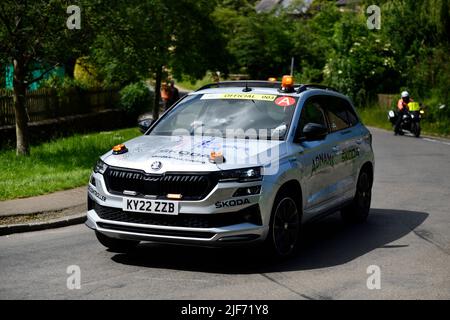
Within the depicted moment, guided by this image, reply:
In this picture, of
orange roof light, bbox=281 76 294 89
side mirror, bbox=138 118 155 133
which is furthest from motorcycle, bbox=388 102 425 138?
side mirror, bbox=138 118 155 133

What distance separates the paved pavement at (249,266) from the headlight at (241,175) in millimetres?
939

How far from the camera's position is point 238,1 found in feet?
208

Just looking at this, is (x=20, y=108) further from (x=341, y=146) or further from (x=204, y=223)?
(x=204, y=223)

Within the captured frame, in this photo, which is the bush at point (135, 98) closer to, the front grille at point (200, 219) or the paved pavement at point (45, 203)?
the paved pavement at point (45, 203)

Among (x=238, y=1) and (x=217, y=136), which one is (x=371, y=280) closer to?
(x=217, y=136)

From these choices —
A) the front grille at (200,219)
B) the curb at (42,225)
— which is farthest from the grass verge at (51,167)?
the front grille at (200,219)

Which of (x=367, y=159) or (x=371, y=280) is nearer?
(x=371, y=280)

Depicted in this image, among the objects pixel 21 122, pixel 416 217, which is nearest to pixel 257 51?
pixel 21 122

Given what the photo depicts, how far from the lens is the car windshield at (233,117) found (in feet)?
30.4

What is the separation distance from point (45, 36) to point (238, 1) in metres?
47.3

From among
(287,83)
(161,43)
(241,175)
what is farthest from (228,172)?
(161,43)

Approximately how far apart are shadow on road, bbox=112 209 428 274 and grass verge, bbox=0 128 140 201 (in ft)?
13.9

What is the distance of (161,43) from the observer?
2377cm

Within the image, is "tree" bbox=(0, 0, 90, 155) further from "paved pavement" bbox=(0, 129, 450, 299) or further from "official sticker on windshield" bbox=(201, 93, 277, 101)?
"official sticker on windshield" bbox=(201, 93, 277, 101)
